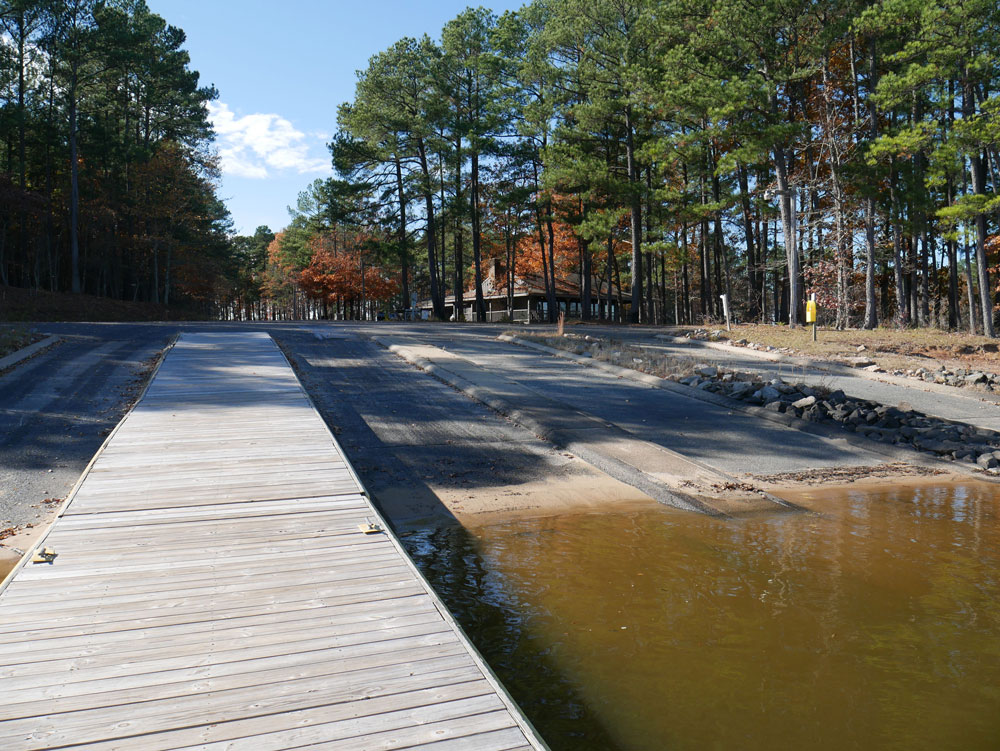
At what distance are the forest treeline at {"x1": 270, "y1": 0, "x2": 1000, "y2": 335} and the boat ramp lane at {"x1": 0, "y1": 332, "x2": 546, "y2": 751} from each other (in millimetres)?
21627

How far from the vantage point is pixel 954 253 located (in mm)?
31625

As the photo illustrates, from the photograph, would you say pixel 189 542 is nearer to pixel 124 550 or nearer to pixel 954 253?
pixel 124 550

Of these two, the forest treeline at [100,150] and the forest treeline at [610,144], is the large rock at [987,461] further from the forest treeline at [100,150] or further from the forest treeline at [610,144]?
the forest treeline at [100,150]

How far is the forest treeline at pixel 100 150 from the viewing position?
110 feet

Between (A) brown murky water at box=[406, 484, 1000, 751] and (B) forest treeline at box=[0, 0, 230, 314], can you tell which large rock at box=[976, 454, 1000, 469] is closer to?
(A) brown murky water at box=[406, 484, 1000, 751]

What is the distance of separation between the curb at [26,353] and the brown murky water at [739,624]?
34.7ft

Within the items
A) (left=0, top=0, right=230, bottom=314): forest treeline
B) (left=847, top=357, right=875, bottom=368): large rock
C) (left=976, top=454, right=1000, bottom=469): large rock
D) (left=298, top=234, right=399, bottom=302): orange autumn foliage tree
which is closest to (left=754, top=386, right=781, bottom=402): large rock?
(left=976, top=454, right=1000, bottom=469): large rock

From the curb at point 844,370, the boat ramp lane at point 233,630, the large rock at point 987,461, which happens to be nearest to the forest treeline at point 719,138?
the curb at point 844,370

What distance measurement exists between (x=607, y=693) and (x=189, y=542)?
287 cm

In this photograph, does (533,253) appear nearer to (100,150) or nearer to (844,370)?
(100,150)

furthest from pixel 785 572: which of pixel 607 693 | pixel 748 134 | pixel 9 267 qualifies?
pixel 9 267

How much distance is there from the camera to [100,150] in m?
36.0

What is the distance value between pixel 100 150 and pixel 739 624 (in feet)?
133

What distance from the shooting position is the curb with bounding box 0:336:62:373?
12836mm
